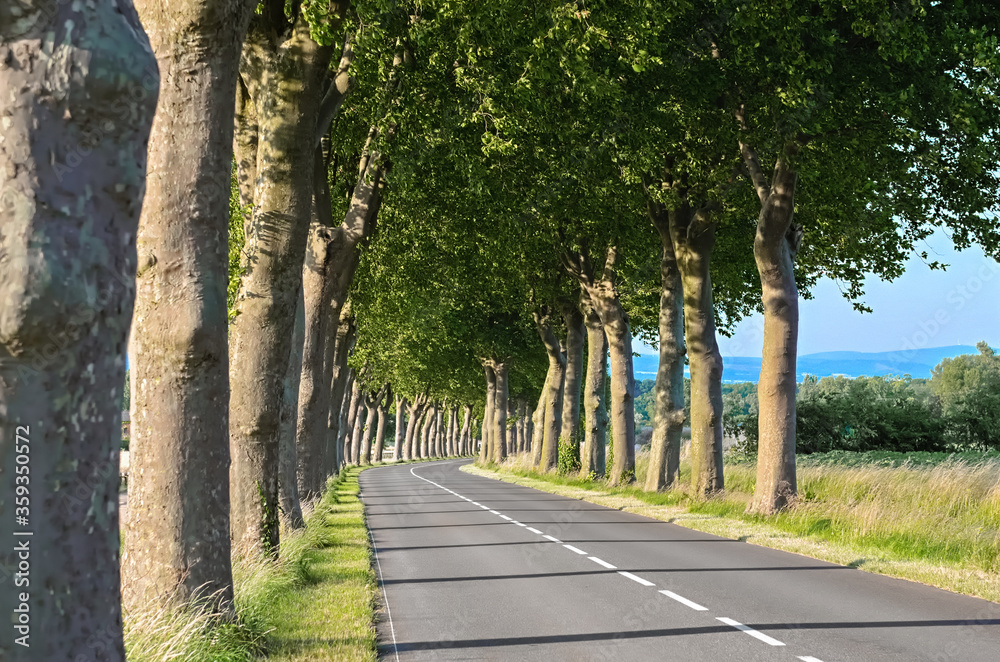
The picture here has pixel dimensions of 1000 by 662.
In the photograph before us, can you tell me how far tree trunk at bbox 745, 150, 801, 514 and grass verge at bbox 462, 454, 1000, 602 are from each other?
0.69 m

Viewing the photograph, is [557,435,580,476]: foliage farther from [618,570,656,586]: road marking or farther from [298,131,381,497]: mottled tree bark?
[618,570,656,586]: road marking

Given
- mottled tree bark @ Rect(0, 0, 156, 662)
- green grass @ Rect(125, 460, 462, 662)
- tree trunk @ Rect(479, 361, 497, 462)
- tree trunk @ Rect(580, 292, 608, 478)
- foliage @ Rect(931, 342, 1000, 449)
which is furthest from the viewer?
tree trunk @ Rect(479, 361, 497, 462)

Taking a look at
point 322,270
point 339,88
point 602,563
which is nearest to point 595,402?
point 322,270

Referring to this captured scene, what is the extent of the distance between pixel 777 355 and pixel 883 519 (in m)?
4.31

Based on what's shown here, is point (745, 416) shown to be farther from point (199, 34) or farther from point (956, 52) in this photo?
point (199, 34)

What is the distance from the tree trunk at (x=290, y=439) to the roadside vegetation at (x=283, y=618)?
36.7 inches

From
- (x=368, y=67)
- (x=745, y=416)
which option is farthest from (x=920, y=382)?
(x=368, y=67)

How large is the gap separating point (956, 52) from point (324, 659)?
1416cm

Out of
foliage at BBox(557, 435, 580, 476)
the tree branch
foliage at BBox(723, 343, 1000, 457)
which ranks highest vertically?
Result: the tree branch

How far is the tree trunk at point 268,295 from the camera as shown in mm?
11805

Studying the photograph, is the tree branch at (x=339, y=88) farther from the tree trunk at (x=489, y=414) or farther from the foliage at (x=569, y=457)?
the tree trunk at (x=489, y=414)

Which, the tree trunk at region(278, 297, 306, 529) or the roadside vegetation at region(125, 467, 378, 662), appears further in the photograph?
the tree trunk at region(278, 297, 306, 529)

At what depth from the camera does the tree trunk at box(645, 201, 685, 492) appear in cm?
2638

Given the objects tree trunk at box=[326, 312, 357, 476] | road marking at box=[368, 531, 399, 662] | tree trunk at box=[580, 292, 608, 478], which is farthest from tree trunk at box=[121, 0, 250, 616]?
tree trunk at box=[580, 292, 608, 478]
